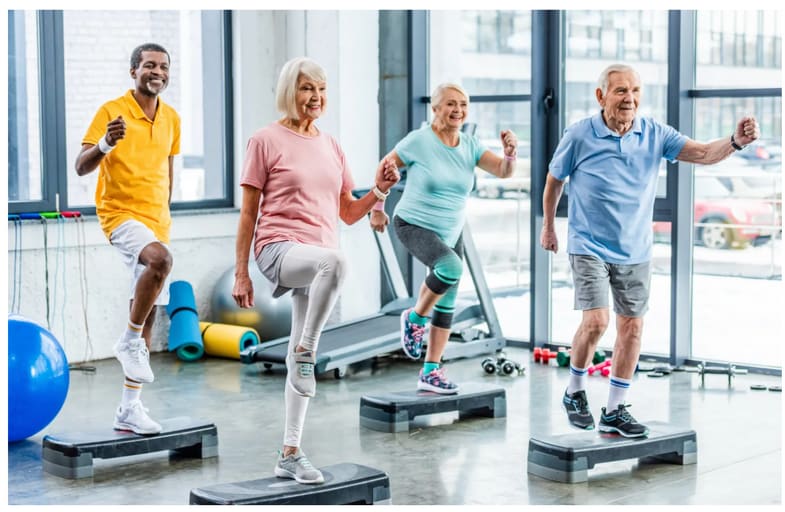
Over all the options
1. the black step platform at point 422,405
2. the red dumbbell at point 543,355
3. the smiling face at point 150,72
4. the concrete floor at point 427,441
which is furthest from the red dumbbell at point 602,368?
the smiling face at point 150,72

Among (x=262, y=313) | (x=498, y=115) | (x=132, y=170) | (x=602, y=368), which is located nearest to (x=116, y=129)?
(x=132, y=170)

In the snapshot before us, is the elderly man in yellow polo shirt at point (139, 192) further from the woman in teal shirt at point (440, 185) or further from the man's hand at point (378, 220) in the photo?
the woman in teal shirt at point (440, 185)

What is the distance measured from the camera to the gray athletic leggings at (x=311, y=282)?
3998 mm

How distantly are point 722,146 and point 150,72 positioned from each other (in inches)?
89.4

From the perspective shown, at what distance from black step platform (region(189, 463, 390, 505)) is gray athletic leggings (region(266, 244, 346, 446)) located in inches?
9.0

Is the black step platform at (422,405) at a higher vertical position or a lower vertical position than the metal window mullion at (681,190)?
lower

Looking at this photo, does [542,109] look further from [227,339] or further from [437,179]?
[227,339]

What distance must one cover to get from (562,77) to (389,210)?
1373 millimetres

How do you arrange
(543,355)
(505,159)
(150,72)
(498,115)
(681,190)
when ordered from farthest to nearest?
(498,115) < (543,355) < (681,190) < (505,159) < (150,72)

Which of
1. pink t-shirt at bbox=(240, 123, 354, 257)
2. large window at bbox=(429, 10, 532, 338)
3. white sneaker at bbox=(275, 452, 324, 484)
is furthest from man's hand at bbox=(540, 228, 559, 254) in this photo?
large window at bbox=(429, 10, 532, 338)

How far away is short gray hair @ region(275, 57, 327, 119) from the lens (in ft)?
13.6

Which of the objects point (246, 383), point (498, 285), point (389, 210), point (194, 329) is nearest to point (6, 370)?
point (246, 383)

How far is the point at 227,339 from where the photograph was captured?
7453mm

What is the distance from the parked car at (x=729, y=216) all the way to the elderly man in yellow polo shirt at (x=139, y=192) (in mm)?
3394
